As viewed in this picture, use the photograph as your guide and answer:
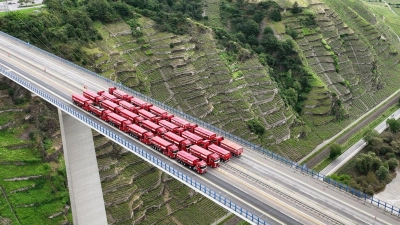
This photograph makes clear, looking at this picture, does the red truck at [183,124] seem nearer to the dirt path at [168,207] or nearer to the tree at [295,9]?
the dirt path at [168,207]

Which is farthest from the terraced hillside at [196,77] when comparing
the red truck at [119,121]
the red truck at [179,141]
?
the red truck at [179,141]

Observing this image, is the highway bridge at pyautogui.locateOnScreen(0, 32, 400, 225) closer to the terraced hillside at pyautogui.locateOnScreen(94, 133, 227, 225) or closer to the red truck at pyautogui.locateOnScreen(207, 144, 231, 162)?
the red truck at pyautogui.locateOnScreen(207, 144, 231, 162)

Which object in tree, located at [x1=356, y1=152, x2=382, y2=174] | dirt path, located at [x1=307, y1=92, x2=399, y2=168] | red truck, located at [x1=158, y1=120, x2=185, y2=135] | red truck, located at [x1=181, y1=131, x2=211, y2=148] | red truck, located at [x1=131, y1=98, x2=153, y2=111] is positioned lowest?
dirt path, located at [x1=307, y1=92, x2=399, y2=168]

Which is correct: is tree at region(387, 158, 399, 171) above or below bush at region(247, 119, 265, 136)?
below

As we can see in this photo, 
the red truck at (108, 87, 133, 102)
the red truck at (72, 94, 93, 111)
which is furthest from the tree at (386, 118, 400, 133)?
the red truck at (72, 94, 93, 111)

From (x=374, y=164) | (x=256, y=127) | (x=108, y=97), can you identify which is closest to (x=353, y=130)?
(x=374, y=164)

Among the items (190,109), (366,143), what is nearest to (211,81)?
(190,109)
